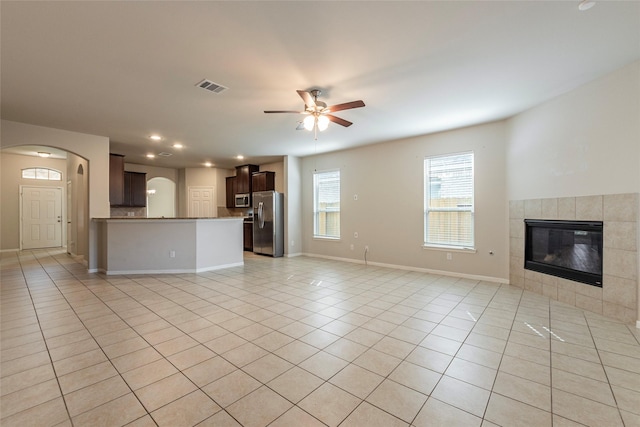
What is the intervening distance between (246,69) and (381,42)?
1.40 m

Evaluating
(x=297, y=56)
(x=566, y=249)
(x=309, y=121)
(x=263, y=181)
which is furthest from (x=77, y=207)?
(x=566, y=249)

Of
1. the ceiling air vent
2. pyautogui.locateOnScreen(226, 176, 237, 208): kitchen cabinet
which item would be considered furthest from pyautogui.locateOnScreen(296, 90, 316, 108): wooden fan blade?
pyautogui.locateOnScreen(226, 176, 237, 208): kitchen cabinet

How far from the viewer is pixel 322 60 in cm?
271

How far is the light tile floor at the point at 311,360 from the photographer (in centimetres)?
164

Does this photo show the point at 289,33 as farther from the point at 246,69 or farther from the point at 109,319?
the point at 109,319

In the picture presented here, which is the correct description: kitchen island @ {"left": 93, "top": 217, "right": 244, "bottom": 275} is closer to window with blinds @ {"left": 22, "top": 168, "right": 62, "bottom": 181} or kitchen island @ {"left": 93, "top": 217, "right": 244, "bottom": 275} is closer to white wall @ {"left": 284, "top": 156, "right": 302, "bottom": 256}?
white wall @ {"left": 284, "top": 156, "right": 302, "bottom": 256}

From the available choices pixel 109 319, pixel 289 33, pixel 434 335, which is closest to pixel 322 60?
pixel 289 33

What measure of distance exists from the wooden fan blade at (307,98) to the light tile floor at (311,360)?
244 cm

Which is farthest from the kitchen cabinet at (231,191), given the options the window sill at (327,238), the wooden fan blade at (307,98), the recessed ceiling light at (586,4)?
the recessed ceiling light at (586,4)

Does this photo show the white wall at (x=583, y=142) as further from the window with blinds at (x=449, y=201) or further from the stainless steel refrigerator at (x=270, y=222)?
the stainless steel refrigerator at (x=270, y=222)

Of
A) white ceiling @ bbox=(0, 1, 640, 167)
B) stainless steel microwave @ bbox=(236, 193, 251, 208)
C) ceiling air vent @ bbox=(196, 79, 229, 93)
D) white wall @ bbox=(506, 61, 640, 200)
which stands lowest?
stainless steel microwave @ bbox=(236, 193, 251, 208)

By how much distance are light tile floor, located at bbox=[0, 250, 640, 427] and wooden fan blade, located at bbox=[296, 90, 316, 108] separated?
7.99 feet

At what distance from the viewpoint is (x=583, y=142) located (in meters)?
3.32

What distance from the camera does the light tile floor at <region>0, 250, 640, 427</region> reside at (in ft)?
5.38
